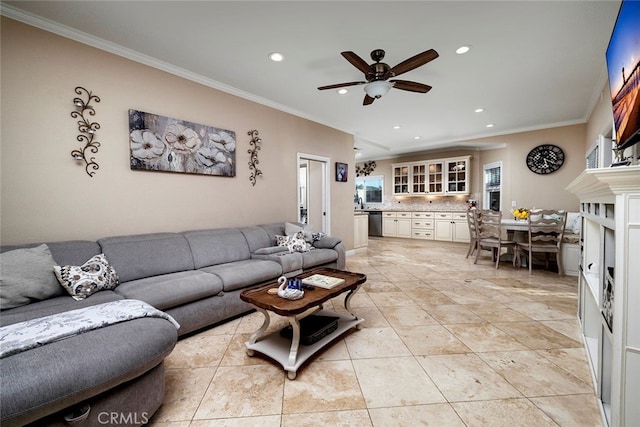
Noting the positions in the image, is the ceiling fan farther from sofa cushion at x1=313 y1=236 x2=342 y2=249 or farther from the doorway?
the doorway

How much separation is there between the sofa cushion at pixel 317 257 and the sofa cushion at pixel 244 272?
481mm

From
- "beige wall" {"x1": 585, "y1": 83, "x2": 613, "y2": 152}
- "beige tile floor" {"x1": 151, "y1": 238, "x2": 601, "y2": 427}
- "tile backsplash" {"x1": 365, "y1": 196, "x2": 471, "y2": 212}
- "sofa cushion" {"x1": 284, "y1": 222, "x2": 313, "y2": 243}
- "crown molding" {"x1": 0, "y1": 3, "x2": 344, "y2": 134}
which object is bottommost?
"beige tile floor" {"x1": 151, "y1": 238, "x2": 601, "y2": 427}

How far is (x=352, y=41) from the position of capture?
8.27 ft

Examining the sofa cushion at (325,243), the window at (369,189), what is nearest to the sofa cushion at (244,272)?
the sofa cushion at (325,243)

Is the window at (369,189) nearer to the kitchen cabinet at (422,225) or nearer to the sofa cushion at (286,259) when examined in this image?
the kitchen cabinet at (422,225)

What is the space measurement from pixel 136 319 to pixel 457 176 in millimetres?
7526

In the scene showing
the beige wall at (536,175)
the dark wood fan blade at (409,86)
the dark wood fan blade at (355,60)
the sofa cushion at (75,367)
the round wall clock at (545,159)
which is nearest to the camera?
the sofa cushion at (75,367)

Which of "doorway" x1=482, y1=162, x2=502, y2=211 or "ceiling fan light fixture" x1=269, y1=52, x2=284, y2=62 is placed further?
"doorway" x1=482, y1=162, x2=502, y2=211

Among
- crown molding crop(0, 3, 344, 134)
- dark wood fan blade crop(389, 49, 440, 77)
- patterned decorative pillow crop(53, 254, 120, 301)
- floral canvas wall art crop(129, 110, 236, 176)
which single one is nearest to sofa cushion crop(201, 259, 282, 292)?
patterned decorative pillow crop(53, 254, 120, 301)

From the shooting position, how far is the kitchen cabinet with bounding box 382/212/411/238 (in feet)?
26.1

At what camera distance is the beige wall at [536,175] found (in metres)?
5.05

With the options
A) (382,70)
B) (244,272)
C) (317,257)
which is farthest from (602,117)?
(244,272)

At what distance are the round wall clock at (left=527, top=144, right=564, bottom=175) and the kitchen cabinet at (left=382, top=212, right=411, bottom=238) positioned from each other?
317cm

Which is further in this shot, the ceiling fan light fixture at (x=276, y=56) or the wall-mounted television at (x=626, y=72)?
the ceiling fan light fixture at (x=276, y=56)
